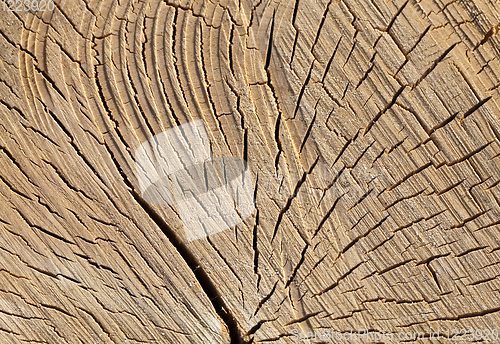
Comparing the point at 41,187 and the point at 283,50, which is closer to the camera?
the point at 283,50

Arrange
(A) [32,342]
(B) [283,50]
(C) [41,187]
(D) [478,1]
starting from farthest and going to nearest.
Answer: (A) [32,342] < (C) [41,187] < (B) [283,50] < (D) [478,1]

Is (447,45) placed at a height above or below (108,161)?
A: below

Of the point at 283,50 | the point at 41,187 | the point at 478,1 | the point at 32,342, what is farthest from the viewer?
the point at 32,342

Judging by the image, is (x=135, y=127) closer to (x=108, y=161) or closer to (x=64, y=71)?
(x=108, y=161)

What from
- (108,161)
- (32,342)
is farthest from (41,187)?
(32,342)

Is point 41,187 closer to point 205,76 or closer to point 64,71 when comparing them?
point 64,71

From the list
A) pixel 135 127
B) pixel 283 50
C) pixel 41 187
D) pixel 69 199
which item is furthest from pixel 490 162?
pixel 41 187

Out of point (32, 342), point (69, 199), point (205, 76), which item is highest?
point (205, 76)
